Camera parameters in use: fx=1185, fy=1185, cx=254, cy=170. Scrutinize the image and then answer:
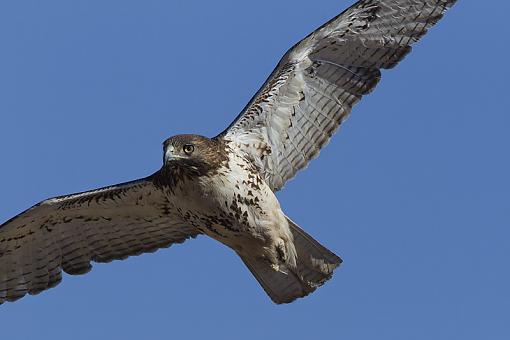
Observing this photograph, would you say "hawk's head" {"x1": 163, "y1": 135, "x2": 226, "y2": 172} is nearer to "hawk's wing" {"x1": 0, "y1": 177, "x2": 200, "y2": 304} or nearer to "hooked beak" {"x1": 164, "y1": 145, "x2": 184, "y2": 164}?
"hooked beak" {"x1": 164, "y1": 145, "x2": 184, "y2": 164}

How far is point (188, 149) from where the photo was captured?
12.8 metres

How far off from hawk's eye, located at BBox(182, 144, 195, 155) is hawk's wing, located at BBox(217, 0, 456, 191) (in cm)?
98

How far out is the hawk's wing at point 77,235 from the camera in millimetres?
14188

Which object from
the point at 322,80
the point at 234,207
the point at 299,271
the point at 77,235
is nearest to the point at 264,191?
the point at 234,207

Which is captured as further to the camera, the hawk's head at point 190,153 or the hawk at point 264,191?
the hawk at point 264,191

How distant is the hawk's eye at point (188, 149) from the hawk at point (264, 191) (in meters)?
0.20

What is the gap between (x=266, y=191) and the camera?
43.7 ft

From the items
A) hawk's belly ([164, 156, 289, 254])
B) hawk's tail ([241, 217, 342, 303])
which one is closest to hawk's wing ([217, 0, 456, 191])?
Answer: hawk's belly ([164, 156, 289, 254])

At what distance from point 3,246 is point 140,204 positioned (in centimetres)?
192

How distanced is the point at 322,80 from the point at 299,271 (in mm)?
2306

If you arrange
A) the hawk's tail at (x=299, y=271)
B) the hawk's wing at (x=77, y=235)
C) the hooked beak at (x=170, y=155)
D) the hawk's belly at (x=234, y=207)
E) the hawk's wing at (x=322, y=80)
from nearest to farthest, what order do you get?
the hooked beak at (x=170, y=155) < the hawk's belly at (x=234, y=207) < the hawk's tail at (x=299, y=271) < the hawk's wing at (x=322, y=80) < the hawk's wing at (x=77, y=235)

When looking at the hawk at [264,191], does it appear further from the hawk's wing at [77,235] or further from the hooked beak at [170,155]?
the hooked beak at [170,155]

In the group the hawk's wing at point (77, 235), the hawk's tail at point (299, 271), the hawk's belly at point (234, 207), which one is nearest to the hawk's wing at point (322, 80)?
the hawk's belly at point (234, 207)

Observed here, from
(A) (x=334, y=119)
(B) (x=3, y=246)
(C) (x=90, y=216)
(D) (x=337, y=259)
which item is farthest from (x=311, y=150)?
(B) (x=3, y=246)
